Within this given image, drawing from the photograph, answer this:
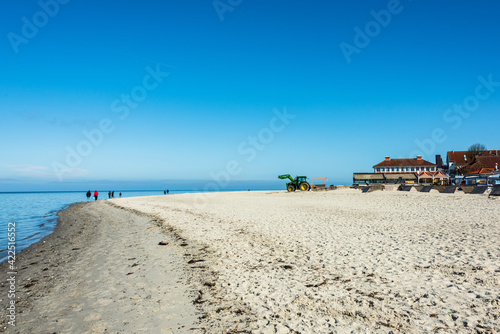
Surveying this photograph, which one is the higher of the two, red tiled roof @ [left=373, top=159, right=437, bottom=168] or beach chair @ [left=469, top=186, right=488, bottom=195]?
red tiled roof @ [left=373, top=159, right=437, bottom=168]

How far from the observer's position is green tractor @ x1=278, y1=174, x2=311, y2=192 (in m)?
41.9

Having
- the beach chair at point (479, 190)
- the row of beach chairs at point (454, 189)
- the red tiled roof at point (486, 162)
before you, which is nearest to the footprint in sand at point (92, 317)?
the row of beach chairs at point (454, 189)

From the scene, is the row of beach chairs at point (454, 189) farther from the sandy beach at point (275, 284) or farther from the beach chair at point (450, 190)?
the sandy beach at point (275, 284)

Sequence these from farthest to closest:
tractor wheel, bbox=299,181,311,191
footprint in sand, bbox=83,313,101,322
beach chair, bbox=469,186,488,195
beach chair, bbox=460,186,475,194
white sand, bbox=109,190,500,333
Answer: tractor wheel, bbox=299,181,311,191 → beach chair, bbox=460,186,475,194 → beach chair, bbox=469,186,488,195 → footprint in sand, bbox=83,313,101,322 → white sand, bbox=109,190,500,333

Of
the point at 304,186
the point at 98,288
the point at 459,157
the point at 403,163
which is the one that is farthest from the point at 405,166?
the point at 98,288

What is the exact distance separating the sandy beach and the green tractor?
31328mm

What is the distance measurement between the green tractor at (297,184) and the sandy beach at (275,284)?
31328 millimetres

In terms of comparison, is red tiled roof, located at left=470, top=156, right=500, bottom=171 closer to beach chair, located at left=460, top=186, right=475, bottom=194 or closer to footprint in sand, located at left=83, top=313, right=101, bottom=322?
beach chair, located at left=460, top=186, right=475, bottom=194

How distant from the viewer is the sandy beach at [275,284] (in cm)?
416

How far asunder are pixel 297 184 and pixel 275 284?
123ft

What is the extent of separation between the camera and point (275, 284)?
18.4 ft

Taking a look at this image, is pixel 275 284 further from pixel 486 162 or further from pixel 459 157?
pixel 459 157

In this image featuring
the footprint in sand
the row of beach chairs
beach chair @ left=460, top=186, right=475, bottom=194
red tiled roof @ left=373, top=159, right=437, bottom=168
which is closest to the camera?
the footprint in sand

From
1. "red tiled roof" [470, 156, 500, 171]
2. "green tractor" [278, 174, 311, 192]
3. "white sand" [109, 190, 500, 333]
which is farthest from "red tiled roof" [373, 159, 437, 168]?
"white sand" [109, 190, 500, 333]
